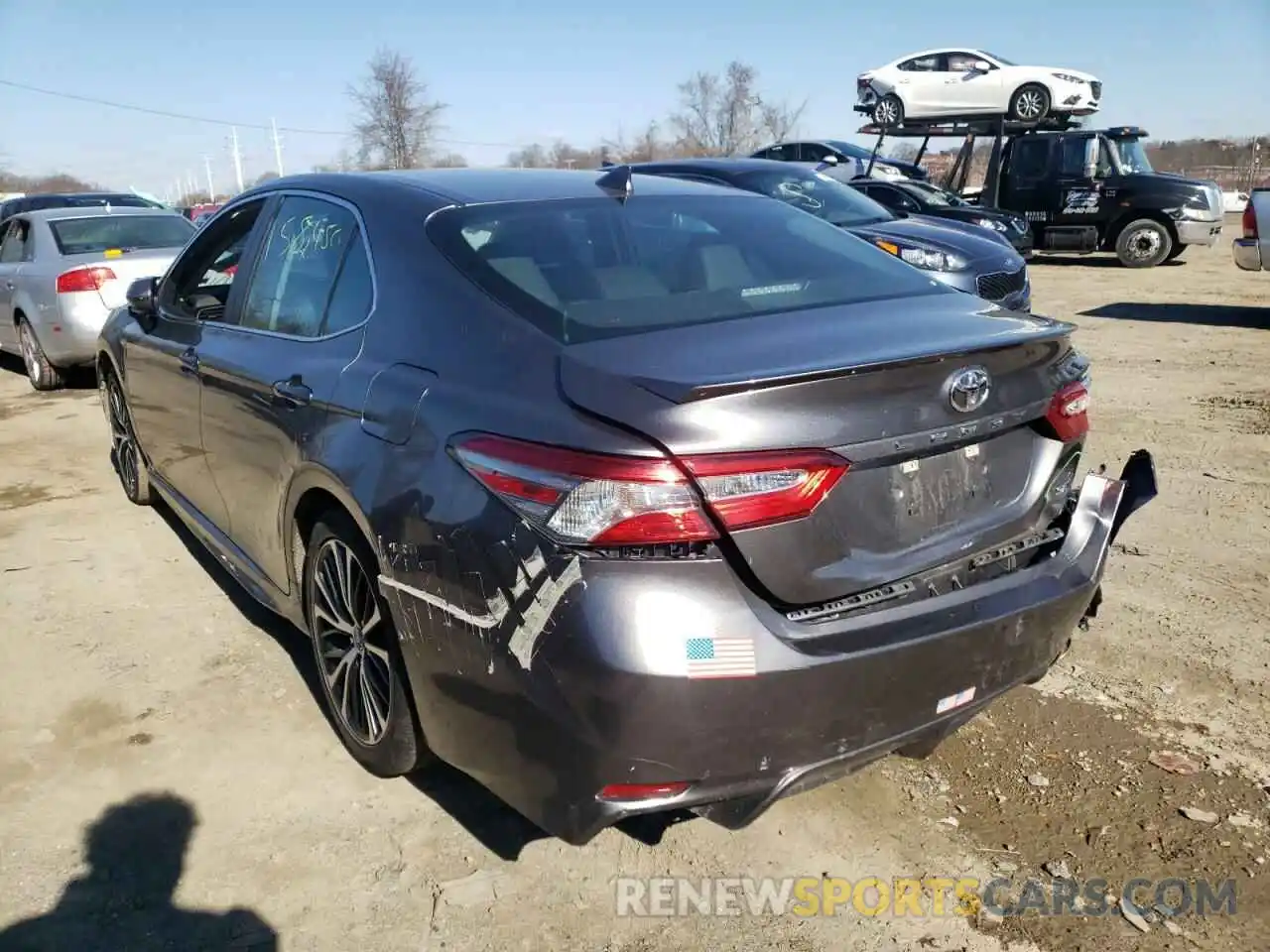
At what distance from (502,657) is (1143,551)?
11.3 feet

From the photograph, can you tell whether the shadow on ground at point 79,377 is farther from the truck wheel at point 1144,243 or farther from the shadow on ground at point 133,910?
the truck wheel at point 1144,243

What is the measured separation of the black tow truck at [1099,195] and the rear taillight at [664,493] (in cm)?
1617

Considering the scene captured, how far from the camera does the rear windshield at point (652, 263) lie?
249cm

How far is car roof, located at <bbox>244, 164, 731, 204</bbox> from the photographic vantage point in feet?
9.84

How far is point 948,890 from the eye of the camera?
2.48 meters

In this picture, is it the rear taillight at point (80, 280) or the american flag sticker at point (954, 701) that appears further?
the rear taillight at point (80, 280)

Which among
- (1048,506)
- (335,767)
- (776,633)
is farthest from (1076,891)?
(335,767)

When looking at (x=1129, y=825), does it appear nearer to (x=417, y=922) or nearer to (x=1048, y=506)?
(x=1048, y=506)

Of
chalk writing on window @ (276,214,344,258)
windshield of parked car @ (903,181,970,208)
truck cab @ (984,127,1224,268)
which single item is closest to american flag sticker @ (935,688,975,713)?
chalk writing on window @ (276,214,344,258)

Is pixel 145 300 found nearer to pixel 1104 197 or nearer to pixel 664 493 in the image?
pixel 664 493

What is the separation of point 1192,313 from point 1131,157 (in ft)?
21.8

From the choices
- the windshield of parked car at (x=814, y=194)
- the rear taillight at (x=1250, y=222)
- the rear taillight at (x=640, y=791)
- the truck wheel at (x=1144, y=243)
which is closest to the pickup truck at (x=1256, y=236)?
the rear taillight at (x=1250, y=222)

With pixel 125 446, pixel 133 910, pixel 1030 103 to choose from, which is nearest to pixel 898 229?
pixel 125 446

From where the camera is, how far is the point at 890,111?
19203 millimetres
